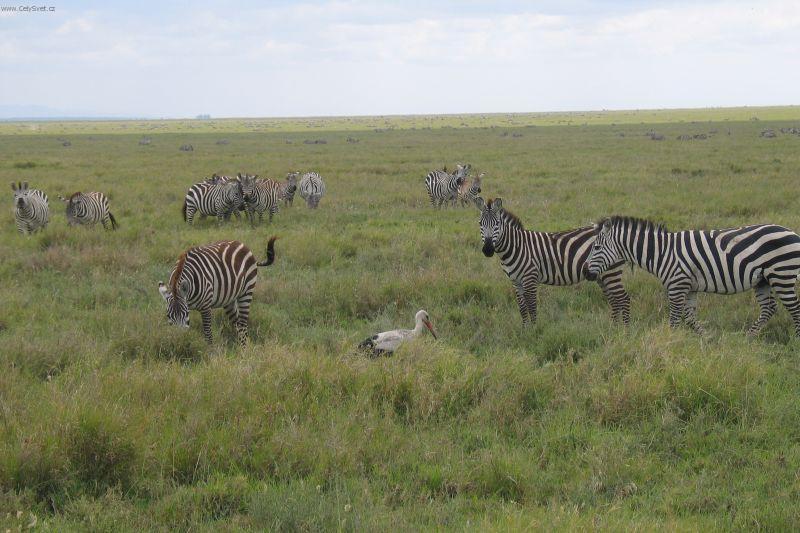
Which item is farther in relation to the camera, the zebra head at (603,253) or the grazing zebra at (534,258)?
the grazing zebra at (534,258)

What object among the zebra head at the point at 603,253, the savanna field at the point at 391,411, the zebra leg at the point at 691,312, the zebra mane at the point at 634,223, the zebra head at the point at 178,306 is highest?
the zebra mane at the point at 634,223

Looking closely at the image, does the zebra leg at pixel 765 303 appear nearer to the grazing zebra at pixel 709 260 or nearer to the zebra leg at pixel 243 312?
the grazing zebra at pixel 709 260

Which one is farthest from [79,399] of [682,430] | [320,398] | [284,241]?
[284,241]

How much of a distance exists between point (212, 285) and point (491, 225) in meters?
3.61

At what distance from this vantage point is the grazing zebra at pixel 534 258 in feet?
28.6

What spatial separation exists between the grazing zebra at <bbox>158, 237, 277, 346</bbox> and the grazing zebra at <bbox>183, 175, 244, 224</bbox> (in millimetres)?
8905

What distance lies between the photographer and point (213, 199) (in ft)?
57.0

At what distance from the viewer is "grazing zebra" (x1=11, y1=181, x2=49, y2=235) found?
14.8 m

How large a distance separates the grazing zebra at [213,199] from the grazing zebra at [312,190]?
257 cm

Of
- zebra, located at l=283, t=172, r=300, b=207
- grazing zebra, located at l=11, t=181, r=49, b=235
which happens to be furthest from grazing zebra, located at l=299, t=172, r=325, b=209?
grazing zebra, located at l=11, t=181, r=49, b=235

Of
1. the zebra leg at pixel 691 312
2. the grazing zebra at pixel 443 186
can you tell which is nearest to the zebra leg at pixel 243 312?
the zebra leg at pixel 691 312

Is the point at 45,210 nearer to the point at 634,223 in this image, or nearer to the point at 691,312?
the point at 634,223

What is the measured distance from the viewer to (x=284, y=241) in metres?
13.5

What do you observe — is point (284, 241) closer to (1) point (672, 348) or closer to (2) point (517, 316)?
(2) point (517, 316)
